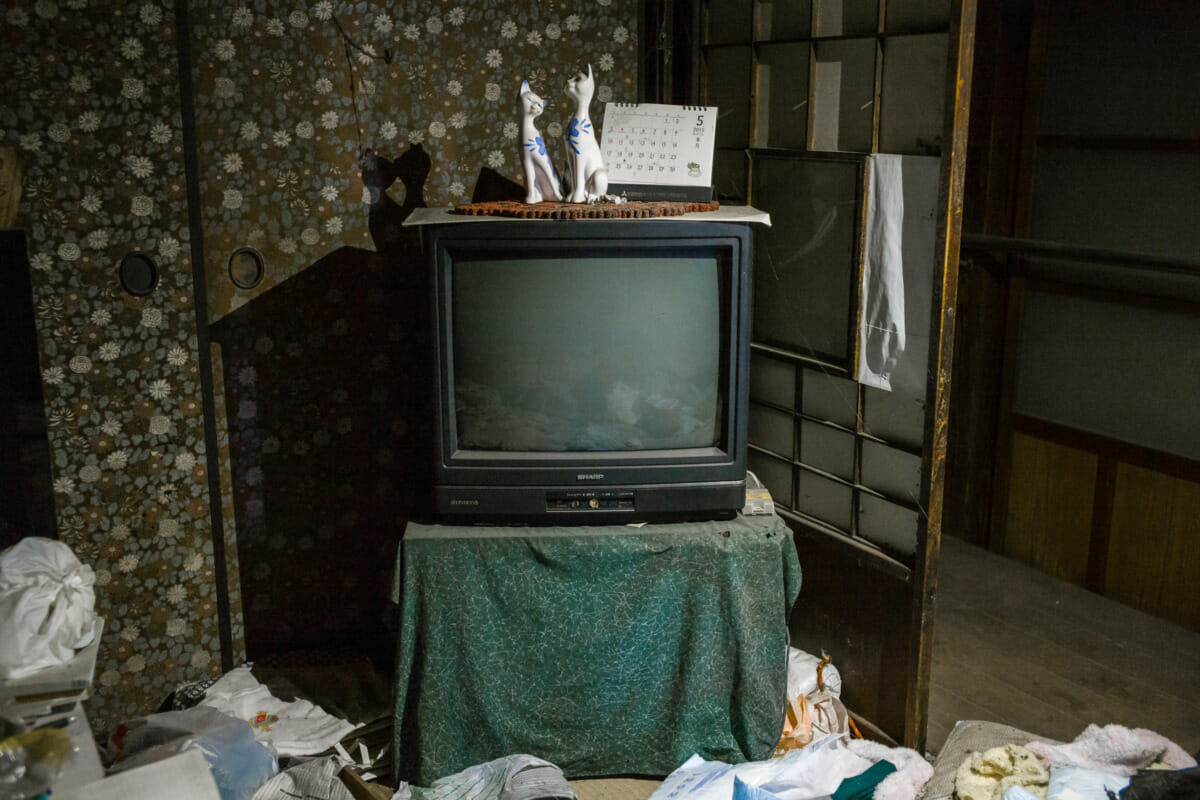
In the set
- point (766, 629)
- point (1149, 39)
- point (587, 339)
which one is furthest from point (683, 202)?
point (1149, 39)

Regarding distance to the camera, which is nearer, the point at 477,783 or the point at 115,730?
the point at 477,783

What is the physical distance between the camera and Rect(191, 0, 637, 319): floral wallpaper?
2.58 metres

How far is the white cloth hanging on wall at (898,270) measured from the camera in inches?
88.9

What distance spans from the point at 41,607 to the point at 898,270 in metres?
1.81

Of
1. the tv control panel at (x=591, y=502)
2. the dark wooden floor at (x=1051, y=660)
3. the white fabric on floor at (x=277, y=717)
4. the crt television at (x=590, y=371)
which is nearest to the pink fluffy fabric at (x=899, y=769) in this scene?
the dark wooden floor at (x=1051, y=660)

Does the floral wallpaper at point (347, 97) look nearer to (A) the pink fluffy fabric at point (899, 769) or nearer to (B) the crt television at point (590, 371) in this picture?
(B) the crt television at point (590, 371)

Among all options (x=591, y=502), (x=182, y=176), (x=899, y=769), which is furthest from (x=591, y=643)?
(x=182, y=176)

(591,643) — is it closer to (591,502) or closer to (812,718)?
(591,502)

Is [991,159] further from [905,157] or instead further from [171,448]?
[171,448]

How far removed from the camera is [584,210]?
7.16ft

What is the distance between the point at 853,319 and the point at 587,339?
2.19ft

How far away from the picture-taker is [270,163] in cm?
264

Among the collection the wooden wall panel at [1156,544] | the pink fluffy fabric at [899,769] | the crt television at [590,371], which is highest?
the crt television at [590,371]

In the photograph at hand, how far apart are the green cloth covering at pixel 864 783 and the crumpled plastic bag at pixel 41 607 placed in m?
1.61
